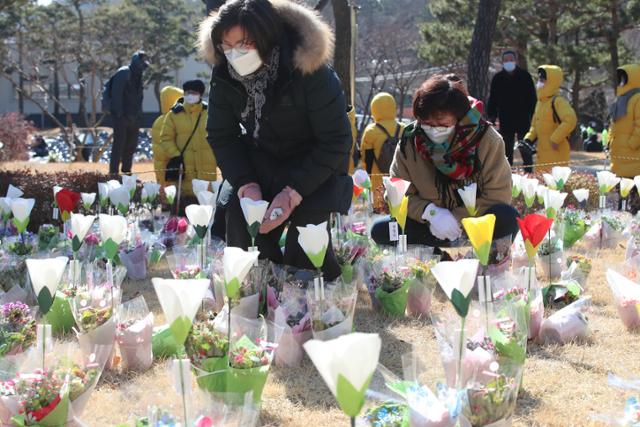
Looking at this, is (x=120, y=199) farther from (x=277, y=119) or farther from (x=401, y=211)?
(x=401, y=211)

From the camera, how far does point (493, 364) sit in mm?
2262

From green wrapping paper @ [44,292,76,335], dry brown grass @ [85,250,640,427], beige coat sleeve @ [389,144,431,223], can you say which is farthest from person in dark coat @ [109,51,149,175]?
dry brown grass @ [85,250,640,427]

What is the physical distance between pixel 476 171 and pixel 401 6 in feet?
115

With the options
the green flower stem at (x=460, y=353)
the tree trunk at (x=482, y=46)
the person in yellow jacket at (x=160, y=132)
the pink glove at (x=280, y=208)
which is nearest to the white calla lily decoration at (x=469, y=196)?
the pink glove at (x=280, y=208)

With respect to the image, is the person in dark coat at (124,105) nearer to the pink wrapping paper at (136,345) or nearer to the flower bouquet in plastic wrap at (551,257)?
the flower bouquet in plastic wrap at (551,257)

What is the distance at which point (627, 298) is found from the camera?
336 cm

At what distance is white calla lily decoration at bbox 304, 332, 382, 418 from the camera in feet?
4.89

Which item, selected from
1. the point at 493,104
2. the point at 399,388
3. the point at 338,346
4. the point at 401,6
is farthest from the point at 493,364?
the point at 401,6

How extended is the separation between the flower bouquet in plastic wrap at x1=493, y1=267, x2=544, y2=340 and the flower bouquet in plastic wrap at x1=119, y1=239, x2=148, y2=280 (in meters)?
2.33

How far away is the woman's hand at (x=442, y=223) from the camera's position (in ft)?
A: 13.1

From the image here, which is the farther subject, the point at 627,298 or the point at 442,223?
the point at 442,223

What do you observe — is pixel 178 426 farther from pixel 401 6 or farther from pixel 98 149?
pixel 401 6

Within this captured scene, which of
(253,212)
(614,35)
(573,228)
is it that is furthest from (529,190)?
(614,35)

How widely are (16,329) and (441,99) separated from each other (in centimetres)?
229
